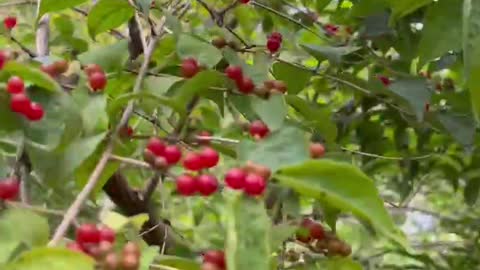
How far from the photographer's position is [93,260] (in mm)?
534

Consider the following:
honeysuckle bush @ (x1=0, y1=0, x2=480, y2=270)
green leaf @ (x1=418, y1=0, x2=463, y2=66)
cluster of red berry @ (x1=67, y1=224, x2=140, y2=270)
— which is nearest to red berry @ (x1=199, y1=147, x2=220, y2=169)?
honeysuckle bush @ (x1=0, y1=0, x2=480, y2=270)

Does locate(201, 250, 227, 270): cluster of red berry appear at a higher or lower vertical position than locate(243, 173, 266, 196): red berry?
lower

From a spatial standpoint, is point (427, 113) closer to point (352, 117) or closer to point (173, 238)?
point (352, 117)

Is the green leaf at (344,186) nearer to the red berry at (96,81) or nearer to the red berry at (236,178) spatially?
the red berry at (236,178)

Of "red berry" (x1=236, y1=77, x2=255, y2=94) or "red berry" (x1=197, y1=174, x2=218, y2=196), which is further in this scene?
"red berry" (x1=236, y1=77, x2=255, y2=94)

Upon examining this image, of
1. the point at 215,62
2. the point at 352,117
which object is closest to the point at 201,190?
the point at 215,62

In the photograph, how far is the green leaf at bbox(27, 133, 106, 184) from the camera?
676 mm

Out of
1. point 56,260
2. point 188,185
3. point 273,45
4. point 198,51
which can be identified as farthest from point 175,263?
point 273,45

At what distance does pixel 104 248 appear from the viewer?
56cm

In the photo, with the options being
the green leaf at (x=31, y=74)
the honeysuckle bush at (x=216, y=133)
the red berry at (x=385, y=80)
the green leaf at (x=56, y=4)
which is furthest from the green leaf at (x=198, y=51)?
the red berry at (x=385, y=80)

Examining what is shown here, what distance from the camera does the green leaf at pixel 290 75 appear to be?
1.13 meters

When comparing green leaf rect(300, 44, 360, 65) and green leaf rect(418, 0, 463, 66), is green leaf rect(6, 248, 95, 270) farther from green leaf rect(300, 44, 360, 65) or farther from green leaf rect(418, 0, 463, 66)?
green leaf rect(300, 44, 360, 65)

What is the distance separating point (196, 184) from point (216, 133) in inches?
26.9

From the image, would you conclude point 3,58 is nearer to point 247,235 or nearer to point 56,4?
point 56,4
